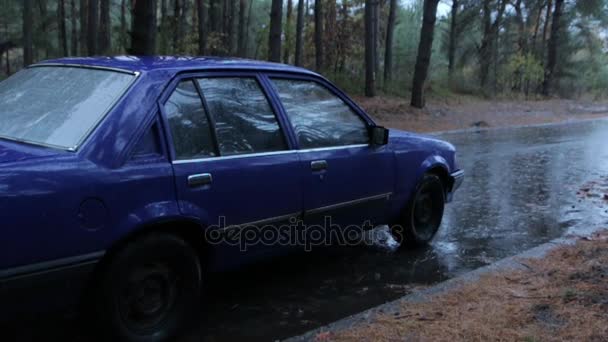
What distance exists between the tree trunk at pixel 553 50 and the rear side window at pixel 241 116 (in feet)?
123

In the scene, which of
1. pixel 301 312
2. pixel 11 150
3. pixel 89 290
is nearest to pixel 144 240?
pixel 89 290

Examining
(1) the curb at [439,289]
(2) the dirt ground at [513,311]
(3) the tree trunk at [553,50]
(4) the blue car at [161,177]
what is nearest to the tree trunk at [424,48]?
(1) the curb at [439,289]

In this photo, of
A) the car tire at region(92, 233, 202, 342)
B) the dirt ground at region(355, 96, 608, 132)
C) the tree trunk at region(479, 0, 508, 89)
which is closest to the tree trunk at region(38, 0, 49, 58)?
the dirt ground at region(355, 96, 608, 132)

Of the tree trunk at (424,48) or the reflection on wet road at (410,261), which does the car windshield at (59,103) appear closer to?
the reflection on wet road at (410,261)

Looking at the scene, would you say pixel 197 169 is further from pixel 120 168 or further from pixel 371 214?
pixel 371 214

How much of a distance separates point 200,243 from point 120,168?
796 millimetres

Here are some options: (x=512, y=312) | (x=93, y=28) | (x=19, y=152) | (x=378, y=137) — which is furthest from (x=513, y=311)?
(x=93, y=28)

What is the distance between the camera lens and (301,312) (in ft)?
14.0

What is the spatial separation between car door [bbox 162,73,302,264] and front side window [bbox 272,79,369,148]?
0.70 feet

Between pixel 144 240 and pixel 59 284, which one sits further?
pixel 144 240

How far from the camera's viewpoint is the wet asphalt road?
418 centimetres

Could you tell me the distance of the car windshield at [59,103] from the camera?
3.40 metres

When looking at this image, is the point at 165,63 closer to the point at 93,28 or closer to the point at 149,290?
the point at 149,290

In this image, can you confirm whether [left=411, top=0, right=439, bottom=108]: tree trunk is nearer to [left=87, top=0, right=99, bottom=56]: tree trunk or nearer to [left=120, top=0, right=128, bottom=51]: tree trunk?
[left=120, top=0, right=128, bottom=51]: tree trunk
